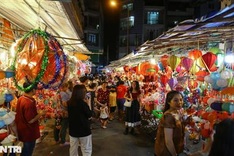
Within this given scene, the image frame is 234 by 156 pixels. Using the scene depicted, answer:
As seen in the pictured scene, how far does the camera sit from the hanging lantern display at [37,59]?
3522 millimetres

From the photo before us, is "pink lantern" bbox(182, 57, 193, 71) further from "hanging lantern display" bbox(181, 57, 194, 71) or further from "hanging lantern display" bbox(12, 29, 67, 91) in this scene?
"hanging lantern display" bbox(12, 29, 67, 91)

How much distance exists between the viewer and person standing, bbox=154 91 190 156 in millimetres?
3396

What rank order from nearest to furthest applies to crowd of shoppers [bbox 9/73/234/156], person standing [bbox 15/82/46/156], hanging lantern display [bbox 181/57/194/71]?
crowd of shoppers [bbox 9/73/234/156]
person standing [bbox 15/82/46/156]
hanging lantern display [bbox 181/57/194/71]

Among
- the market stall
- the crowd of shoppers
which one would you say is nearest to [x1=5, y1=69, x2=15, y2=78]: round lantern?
the crowd of shoppers

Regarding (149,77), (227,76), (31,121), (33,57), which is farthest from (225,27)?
(149,77)

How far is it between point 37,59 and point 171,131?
2285 millimetres

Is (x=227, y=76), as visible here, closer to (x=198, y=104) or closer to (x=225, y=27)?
(x=225, y=27)

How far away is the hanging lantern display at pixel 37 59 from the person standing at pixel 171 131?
6.31 ft

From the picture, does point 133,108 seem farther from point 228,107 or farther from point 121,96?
point 228,107

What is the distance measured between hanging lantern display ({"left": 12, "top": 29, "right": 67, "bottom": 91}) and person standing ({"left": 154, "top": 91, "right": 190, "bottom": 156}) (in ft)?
6.31

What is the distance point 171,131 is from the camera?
3.39m

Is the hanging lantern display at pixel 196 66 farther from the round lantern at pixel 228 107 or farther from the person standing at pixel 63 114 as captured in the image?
the person standing at pixel 63 114

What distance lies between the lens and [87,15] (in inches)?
1825

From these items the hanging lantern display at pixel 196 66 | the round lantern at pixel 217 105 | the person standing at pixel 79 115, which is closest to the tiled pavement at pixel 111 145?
the person standing at pixel 79 115
